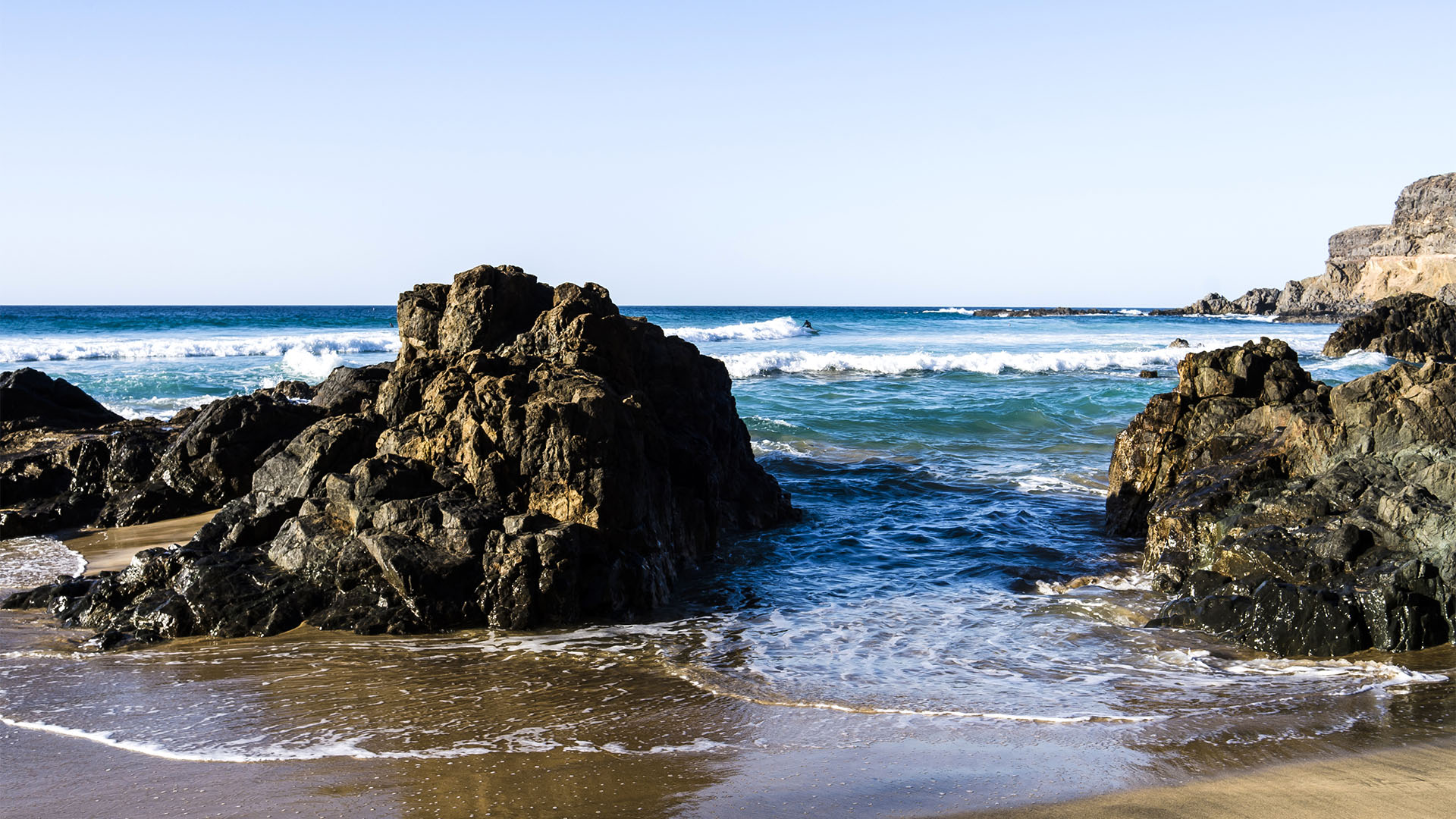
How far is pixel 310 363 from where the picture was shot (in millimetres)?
32062

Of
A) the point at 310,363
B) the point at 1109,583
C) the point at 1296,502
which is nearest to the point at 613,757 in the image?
the point at 1109,583

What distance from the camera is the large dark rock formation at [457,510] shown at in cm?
653

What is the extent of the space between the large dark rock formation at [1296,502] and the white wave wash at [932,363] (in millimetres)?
19014

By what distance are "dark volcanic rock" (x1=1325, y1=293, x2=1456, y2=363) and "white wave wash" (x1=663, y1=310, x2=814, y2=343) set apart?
26.3 meters

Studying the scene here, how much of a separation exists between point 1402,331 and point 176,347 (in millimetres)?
45682

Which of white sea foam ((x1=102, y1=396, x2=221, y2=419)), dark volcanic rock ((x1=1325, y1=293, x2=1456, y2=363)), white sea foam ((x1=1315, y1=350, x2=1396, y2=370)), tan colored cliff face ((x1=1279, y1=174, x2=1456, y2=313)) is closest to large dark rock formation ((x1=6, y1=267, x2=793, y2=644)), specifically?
white sea foam ((x1=102, y1=396, x2=221, y2=419))

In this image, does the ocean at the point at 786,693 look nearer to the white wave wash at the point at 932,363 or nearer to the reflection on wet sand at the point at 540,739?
the reflection on wet sand at the point at 540,739

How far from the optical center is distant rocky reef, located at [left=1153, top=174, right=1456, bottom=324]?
7250 cm

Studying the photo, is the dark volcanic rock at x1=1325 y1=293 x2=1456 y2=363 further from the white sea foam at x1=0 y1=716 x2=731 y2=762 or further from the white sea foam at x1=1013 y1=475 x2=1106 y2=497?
the white sea foam at x1=0 y1=716 x2=731 y2=762

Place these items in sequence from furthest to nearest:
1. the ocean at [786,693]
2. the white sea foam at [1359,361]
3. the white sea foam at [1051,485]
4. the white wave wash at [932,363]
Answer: the white sea foam at [1359,361] → the white wave wash at [932,363] → the white sea foam at [1051,485] → the ocean at [786,693]

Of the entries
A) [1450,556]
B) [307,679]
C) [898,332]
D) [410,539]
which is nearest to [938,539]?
[1450,556]

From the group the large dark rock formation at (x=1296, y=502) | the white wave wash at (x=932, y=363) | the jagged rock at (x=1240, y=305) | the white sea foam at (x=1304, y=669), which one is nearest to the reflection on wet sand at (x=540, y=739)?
the white sea foam at (x=1304, y=669)

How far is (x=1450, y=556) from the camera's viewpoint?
6.09 m

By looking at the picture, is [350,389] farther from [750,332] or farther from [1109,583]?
[750,332]
